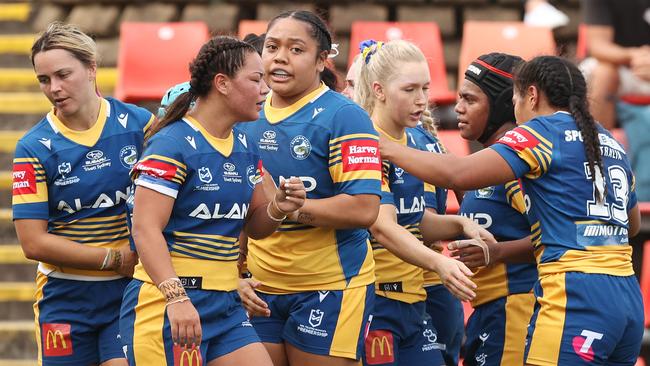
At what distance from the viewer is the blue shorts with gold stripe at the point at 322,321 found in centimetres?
484

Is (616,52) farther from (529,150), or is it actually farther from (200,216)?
A: (200,216)

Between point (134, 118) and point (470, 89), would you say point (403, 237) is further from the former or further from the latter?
point (134, 118)

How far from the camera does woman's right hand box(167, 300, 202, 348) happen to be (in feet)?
13.8

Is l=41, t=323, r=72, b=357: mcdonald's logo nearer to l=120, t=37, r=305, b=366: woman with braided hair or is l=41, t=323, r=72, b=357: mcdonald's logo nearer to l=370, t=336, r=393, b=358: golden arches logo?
l=120, t=37, r=305, b=366: woman with braided hair

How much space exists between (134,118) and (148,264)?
4.24 feet

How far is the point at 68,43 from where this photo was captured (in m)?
5.25

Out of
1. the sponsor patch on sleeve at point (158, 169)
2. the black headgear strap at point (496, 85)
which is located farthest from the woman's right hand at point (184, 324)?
the black headgear strap at point (496, 85)

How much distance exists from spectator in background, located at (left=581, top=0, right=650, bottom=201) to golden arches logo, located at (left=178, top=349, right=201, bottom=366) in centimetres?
506

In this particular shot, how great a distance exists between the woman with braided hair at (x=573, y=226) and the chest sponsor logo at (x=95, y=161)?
1.48 meters

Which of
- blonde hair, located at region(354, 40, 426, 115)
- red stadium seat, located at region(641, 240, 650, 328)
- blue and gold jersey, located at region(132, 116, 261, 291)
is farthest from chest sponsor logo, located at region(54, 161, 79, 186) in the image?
red stadium seat, located at region(641, 240, 650, 328)

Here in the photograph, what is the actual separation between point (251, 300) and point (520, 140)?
4.23 feet

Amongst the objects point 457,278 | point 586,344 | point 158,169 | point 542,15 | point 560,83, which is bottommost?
point 586,344

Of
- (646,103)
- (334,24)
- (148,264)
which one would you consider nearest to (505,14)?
(334,24)

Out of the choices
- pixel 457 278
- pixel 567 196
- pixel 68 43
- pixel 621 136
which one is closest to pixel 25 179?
pixel 68 43
